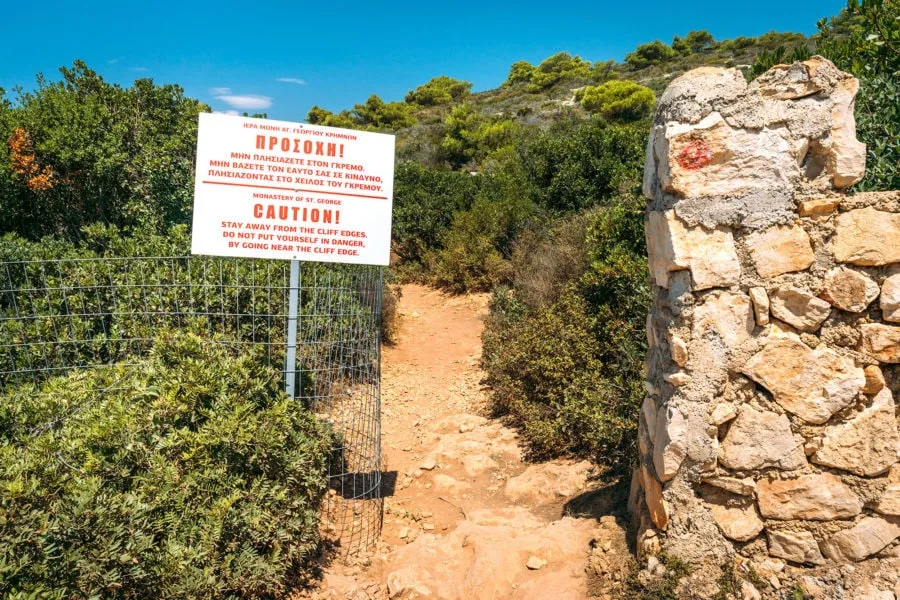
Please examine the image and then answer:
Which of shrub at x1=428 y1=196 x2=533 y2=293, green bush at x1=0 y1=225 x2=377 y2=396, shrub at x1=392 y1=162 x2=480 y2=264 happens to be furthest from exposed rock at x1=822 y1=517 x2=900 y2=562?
shrub at x1=392 y1=162 x2=480 y2=264

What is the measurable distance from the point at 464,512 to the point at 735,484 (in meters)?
2.25

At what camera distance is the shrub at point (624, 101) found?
24.0 m

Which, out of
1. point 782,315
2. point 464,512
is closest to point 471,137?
point 464,512

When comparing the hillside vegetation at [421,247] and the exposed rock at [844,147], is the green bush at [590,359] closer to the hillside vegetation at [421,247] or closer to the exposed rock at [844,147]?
the hillside vegetation at [421,247]

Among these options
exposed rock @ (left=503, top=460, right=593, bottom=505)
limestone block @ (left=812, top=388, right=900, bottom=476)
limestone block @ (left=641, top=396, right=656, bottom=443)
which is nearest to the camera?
limestone block @ (left=812, top=388, right=900, bottom=476)

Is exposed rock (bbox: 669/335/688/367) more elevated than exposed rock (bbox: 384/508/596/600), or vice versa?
exposed rock (bbox: 669/335/688/367)

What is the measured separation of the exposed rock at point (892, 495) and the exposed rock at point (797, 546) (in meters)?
0.34

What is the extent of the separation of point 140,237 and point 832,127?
19.6 feet

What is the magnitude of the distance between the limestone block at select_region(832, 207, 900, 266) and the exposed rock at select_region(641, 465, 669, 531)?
1.34 m

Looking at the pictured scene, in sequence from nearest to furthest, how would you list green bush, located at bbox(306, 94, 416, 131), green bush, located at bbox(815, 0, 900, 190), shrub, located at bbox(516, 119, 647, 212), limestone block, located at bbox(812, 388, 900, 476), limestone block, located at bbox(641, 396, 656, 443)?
limestone block, located at bbox(812, 388, 900, 476) → limestone block, located at bbox(641, 396, 656, 443) → green bush, located at bbox(815, 0, 900, 190) → shrub, located at bbox(516, 119, 647, 212) → green bush, located at bbox(306, 94, 416, 131)

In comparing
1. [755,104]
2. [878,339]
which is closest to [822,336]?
[878,339]

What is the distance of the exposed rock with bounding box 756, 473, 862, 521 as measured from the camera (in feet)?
8.74

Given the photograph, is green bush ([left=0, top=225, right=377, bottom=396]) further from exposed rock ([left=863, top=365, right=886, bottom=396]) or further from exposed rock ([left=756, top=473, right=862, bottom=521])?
exposed rock ([left=863, top=365, right=886, bottom=396])

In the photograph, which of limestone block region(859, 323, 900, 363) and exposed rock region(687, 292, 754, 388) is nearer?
limestone block region(859, 323, 900, 363)
